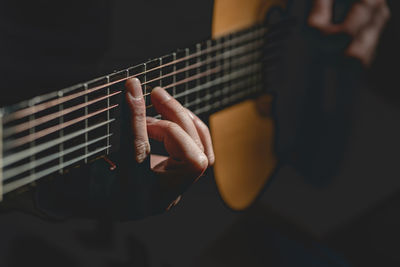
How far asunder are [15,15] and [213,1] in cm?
32

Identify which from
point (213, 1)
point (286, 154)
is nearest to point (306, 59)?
point (286, 154)

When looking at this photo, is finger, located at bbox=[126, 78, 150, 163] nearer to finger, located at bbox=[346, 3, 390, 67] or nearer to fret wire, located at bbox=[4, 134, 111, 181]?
fret wire, located at bbox=[4, 134, 111, 181]

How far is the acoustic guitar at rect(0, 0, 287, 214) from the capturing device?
0.51 meters

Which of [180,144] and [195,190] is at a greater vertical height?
[180,144]

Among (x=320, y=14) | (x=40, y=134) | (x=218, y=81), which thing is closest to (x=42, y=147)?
(x=40, y=134)

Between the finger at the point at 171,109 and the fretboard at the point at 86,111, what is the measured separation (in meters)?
0.02

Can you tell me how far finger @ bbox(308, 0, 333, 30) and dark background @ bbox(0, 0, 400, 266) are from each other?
3 cm

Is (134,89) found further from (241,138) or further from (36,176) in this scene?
(241,138)

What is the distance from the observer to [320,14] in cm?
100

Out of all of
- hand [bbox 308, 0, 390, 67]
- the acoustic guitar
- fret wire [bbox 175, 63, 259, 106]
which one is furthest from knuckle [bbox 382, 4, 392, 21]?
fret wire [bbox 175, 63, 259, 106]

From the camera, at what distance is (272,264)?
3.17 feet

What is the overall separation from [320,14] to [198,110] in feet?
1.30

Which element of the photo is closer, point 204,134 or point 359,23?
point 204,134

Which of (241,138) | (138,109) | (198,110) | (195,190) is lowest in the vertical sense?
(195,190)
